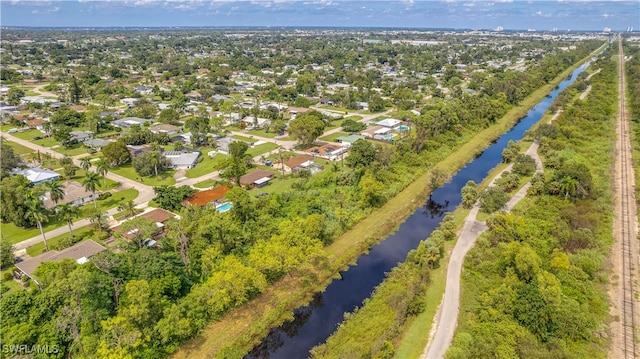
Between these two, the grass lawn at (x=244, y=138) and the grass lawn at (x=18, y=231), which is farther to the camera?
the grass lawn at (x=244, y=138)

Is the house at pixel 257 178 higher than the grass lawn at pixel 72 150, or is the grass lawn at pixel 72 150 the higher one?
the grass lawn at pixel 72 150

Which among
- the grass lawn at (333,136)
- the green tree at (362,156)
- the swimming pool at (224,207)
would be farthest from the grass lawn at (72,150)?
the green tree at (362,156)

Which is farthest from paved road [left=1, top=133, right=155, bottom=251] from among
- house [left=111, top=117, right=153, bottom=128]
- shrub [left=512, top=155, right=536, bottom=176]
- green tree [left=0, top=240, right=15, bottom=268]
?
shrub [left=512, top=155, right=536, bottom=176]

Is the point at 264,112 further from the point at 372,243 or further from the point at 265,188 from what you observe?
the point at 372,243

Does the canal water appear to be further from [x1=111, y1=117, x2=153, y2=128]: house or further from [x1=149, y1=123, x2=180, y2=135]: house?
[x1=111, y1=117, x2=153, y2=128]: house

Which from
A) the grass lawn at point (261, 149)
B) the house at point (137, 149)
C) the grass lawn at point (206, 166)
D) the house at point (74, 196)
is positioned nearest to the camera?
the house at point (74, 196)

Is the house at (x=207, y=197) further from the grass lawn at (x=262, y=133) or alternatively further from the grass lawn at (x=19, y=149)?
the grass lawn at (x=19, y=149)
